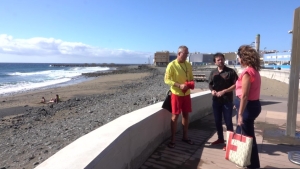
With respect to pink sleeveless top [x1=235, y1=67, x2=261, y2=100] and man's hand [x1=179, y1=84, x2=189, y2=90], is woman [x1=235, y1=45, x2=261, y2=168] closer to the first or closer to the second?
pink sleeveless top [x1=235, y1=67, x2=261, y2=100]

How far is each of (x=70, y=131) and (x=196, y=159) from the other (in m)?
4.31

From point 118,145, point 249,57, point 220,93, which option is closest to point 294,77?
point 220,93

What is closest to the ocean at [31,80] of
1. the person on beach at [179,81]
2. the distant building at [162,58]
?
the person on beach at [179,81]

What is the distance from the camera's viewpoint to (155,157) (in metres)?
3.33

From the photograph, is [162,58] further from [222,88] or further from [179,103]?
[179,103]

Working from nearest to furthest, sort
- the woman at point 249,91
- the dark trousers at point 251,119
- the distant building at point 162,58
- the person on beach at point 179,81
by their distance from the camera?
the woman at point 249,91 < the dark trousers at point 251,119 < the person on beach at point 179,81 < the distant building at point 162,58

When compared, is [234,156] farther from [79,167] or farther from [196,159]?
[79,167]

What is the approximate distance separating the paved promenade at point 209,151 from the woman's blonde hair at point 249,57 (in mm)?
1321

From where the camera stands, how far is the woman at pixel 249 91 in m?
2.74

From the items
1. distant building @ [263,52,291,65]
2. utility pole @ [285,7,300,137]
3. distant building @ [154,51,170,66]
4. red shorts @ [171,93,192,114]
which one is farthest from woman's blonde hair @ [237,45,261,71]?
distant building @ [154,51,170,66]

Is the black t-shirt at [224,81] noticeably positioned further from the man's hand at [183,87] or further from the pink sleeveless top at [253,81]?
the pink sleeveless top at [253,81]

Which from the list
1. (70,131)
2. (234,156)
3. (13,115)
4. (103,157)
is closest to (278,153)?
(234,156)

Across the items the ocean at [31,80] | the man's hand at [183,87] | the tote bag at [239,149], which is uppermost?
the man's hand at [183,87]

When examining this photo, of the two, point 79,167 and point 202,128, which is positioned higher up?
point 79,167
